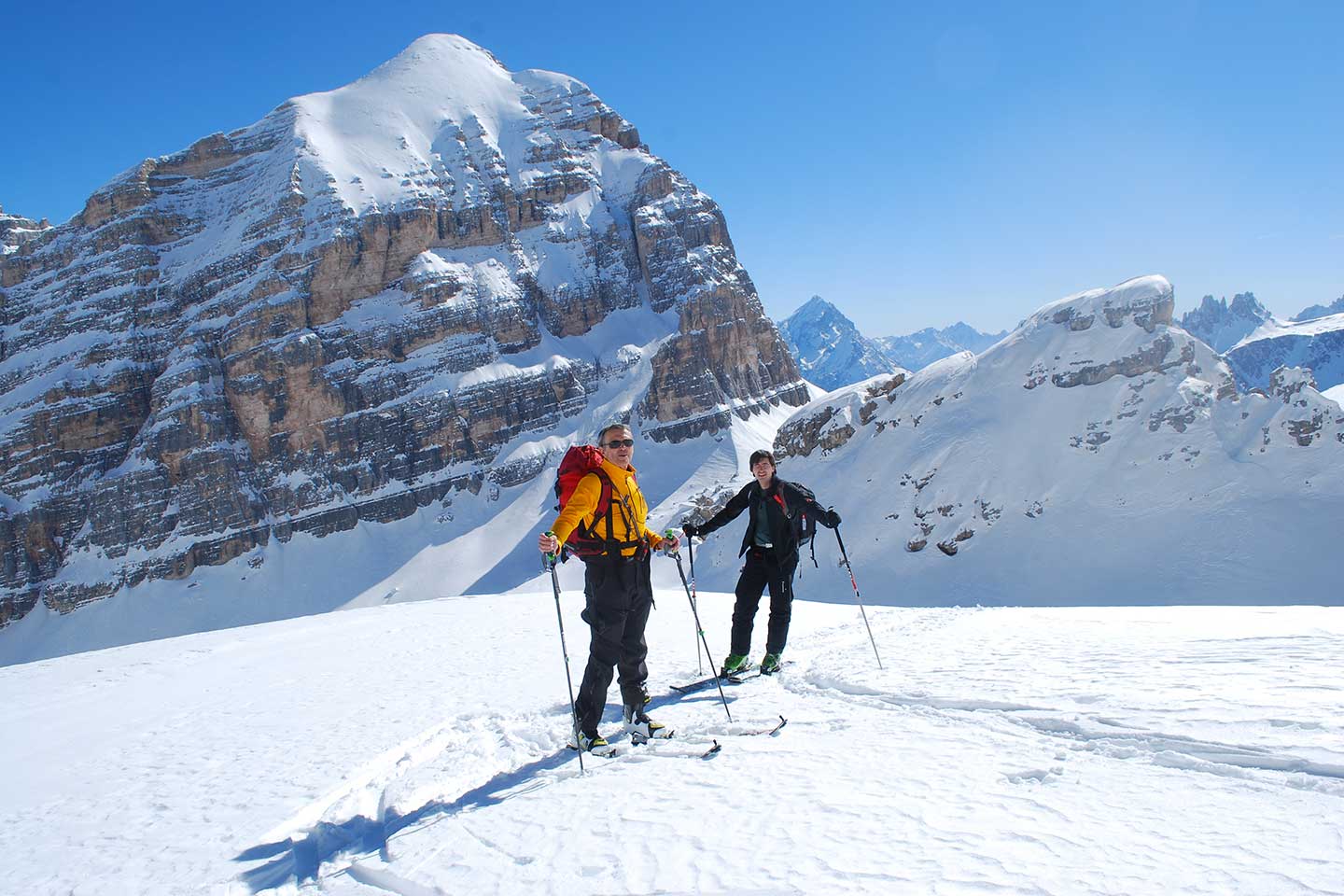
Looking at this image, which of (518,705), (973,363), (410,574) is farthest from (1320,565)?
(410,574)

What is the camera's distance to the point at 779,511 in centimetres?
913

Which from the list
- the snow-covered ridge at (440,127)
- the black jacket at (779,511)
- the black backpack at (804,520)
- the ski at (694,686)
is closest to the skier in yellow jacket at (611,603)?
the ski at (694,686)

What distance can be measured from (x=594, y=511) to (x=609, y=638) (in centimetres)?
124

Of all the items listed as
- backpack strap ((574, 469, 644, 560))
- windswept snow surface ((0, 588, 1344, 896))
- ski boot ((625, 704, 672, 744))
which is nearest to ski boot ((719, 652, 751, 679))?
windswept snow surface ((0, 588, 1344, 896))

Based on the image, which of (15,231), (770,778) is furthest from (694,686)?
(15,231)

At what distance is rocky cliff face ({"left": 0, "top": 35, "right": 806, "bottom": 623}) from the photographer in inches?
3492

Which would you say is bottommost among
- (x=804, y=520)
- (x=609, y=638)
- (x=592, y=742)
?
(x=592, y=742)

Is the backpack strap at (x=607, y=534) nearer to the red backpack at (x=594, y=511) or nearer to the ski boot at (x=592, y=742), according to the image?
the red backpack at (x=594, y=511)

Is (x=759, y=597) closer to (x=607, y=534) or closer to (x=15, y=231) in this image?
(x=607, y=534)

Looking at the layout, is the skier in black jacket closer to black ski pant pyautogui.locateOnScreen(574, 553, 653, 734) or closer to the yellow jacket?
the yellow jacket

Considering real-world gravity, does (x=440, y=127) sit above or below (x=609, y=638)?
above

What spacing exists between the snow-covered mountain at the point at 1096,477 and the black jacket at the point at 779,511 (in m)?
33.4

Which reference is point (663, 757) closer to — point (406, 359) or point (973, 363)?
point (973, 363)

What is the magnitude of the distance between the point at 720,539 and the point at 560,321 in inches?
2442
